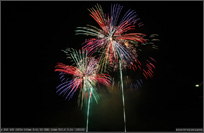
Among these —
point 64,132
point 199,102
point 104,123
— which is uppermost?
point 199,102

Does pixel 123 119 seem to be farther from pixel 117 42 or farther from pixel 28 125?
pixel 117 42

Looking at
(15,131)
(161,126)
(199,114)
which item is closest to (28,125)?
(15,131)

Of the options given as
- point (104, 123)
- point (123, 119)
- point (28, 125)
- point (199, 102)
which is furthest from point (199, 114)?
point (28, 125)

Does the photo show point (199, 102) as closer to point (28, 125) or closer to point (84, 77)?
point (84, 77)

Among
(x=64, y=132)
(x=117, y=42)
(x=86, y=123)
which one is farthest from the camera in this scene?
(x=86, y=123)

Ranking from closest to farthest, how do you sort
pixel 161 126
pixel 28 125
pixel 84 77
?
pixel 84 77, pixel 161 126, pixel 28 125

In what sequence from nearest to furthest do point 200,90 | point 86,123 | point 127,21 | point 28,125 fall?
point 127,21 → point 200,90 → point 28,125 → point 86,123

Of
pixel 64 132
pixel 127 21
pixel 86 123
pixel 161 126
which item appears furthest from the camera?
pixel 86 123

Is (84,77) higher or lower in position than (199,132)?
higher

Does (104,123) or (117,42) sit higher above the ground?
(117,42)

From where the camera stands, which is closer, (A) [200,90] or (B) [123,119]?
(A) [200,90]
